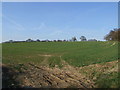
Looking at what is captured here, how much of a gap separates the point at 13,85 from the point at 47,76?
3080 mm

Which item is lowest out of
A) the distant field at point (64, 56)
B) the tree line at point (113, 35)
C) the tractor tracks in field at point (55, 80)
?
the tractor tracks in field at point (55, 80)

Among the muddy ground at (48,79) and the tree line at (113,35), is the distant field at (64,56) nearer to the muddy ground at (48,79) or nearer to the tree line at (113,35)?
the muddy ground at (48,79)

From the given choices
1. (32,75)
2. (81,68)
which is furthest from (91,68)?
(32,75)

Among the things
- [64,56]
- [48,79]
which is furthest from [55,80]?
[64,56]

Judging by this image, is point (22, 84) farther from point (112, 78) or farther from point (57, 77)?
point (112, 78)

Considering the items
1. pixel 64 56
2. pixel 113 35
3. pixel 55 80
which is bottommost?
pixel 55 80

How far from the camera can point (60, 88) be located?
11.2 m

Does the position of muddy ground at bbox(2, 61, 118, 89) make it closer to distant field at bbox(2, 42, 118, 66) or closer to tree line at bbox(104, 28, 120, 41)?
distant field at bbox(2, 42, 118, 66)

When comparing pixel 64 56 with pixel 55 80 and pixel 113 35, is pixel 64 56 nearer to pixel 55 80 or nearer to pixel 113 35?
pixel 55 80

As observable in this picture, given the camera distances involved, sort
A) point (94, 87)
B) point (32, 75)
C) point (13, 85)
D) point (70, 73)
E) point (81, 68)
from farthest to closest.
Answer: point (81, 68) < point (70, 73) < point (32, 75) < point (94, 87) < point (13, 85)

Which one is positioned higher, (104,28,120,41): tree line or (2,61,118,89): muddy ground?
(104,28,120,41): tree line

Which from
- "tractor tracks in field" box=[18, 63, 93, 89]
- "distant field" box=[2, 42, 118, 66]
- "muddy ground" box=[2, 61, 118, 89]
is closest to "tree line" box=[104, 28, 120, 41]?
"distant field" box=[2, 42, 118, 66]

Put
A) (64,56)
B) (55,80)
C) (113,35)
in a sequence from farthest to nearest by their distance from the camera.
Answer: (113,35) < (64,56) < (55,80)

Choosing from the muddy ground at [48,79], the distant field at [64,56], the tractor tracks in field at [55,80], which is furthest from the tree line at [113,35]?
the tractor tracks in field at [55,80]
